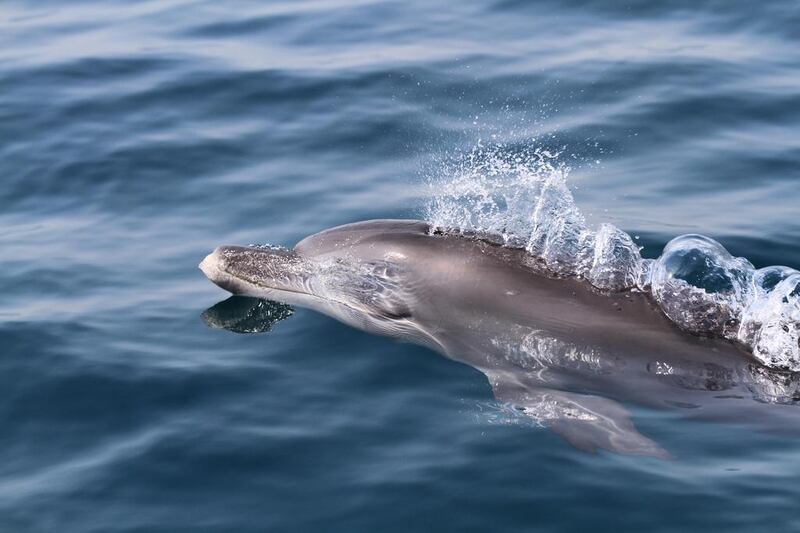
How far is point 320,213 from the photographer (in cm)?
1333

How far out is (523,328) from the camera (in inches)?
387

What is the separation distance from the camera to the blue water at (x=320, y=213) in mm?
8148

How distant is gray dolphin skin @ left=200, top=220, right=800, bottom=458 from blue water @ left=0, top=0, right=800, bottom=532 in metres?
A: 0.21

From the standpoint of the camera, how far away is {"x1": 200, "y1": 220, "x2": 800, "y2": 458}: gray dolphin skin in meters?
9.02

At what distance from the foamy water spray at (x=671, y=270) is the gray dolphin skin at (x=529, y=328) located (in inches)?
4.8

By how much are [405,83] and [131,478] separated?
9.58 metres

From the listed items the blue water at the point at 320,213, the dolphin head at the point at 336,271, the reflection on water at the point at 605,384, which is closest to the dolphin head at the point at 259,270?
the dolphin head at the point at 336,271

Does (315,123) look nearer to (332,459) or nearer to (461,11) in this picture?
(461,11)

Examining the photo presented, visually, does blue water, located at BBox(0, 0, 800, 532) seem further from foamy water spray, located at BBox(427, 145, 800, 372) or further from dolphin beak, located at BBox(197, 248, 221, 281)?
foamy water spray, located at BBox(427, 145, 800, 372)

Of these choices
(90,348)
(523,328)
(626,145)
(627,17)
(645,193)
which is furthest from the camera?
(627,17)

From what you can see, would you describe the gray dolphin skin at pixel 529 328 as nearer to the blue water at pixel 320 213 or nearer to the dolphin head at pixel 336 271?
the dolphin head at pixel 336 271

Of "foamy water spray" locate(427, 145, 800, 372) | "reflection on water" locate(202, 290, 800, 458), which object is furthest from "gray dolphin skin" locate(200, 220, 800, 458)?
"foamy water spray" locate(427, 145, 800, 372)

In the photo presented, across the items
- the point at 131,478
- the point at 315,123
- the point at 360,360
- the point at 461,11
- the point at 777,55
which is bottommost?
the point at 131,478

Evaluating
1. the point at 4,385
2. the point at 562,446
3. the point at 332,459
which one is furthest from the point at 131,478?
the point at 562,446
